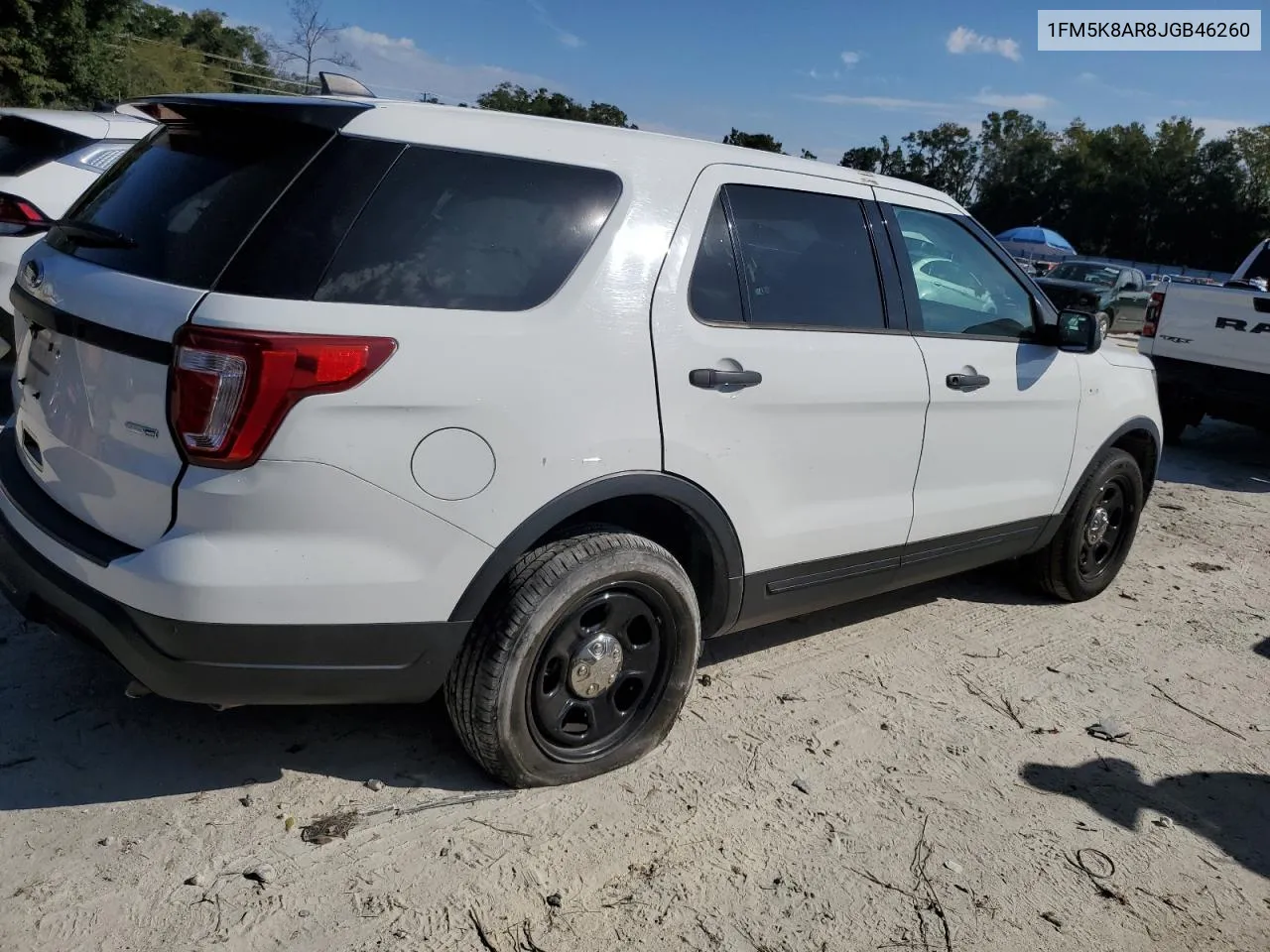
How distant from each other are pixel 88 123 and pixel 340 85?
3.60m

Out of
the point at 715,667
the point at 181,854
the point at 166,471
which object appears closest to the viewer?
the point at 166,471

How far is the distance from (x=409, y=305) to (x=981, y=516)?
2.65 meters

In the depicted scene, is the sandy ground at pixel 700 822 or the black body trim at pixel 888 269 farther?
the black body trim at pixel 888 269

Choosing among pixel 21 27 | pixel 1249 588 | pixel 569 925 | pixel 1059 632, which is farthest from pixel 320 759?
pixel 21 27

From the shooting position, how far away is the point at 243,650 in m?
2.48

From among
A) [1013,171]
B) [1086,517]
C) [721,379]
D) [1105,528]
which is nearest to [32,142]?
[721,379]

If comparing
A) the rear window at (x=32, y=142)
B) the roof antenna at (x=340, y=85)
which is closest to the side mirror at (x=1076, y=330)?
the roof antenna at (x=340, y=85)

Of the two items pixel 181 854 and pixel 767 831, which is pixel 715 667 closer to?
pixel 767 831

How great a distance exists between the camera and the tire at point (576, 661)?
2.79 m

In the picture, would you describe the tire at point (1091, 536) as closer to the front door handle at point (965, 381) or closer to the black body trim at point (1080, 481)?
the black body trim at point (1080, 481)

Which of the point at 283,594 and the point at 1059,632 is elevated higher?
the point at 283,594

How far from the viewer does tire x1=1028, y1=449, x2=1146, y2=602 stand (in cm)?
488

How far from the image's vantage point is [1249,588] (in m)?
5.65

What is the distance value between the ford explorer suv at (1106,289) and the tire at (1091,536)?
14.6 m
